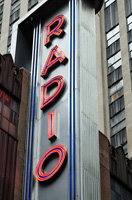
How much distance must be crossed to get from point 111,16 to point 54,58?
32.2 metres

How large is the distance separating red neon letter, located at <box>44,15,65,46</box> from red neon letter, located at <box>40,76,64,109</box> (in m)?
4.31

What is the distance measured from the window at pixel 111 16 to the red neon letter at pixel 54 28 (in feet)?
89.4

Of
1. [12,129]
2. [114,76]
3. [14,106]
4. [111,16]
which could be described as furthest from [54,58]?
[111,16]

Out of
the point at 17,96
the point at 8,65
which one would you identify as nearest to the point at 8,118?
the point at 17,96

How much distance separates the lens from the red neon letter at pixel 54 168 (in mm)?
27305

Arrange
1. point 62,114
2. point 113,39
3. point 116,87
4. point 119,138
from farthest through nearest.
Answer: point 113,39 < point 116,87 < point 119,138 < point 62,114

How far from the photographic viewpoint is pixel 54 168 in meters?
27.4

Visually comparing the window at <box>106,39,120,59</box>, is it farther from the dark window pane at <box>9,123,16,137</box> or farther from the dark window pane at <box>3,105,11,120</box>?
the dark window pane at <box>9,123,16,137</box>

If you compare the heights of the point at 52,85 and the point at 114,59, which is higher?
the point at 114,59

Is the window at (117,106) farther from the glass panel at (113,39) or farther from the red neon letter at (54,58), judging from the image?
the red neon letter at (54,58)

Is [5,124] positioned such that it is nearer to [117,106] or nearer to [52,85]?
[52,85]

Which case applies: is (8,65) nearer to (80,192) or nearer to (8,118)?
(8,118)

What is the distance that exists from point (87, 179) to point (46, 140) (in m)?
4.05

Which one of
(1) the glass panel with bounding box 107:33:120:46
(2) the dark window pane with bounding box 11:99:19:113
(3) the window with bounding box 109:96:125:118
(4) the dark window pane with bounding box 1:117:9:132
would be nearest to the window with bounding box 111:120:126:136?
(3) the window with bounding box 109:96:125:118
